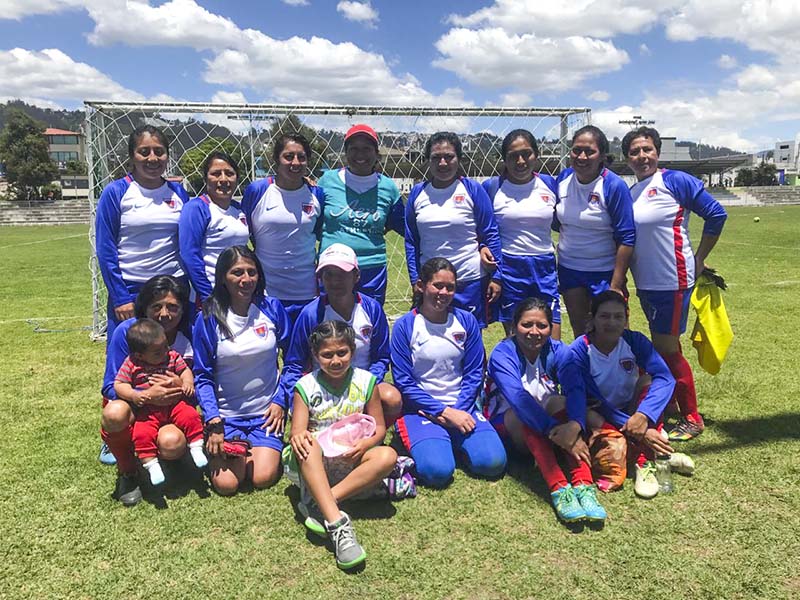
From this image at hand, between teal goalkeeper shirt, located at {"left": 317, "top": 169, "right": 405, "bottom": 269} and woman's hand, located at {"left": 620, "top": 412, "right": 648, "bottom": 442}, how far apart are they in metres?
1.82

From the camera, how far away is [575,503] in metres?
2.71

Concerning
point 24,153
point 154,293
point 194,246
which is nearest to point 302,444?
point 154,293

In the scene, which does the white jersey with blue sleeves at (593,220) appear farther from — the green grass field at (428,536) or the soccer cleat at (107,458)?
the soccer cleat at (107,458)

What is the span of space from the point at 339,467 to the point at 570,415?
1.26m

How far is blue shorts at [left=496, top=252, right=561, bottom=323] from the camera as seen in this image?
3859mm

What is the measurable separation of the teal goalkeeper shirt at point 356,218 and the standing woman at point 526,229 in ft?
2.64

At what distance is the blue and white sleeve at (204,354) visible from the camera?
3.12 m

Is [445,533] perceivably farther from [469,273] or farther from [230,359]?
[469,273]

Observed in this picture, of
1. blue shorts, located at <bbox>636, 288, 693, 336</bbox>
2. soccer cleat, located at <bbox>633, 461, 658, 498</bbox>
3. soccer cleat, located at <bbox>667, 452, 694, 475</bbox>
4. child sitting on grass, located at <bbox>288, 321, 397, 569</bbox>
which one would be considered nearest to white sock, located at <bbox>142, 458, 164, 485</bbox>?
child sitting on grass, located at <bbox>288, 321, 397, 569</bbox>

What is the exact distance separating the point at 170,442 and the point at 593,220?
111 inches

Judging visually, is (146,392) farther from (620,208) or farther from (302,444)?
(620,208)

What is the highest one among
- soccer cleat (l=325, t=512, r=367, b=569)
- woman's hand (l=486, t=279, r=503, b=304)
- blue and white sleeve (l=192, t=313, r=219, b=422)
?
woman's hand (l=486, t=279, r=503, b=304)

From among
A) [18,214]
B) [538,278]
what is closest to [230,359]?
[538,278]

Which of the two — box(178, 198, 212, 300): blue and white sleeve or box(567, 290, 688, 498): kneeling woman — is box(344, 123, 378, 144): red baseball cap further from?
box(567, 290, 688, 498): kneeling woman
